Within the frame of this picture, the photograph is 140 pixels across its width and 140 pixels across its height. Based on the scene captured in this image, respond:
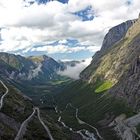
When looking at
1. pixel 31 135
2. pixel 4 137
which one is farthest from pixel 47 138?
pixel 4 137

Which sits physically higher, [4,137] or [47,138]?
[4,137]

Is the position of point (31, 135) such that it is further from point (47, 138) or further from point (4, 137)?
point (4, 137)

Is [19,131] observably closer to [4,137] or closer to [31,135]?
[31,135]

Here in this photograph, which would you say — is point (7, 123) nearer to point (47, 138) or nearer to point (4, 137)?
point (47, 138)

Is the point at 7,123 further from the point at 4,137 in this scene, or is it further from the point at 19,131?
the point at 4,137

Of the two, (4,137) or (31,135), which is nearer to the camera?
(4,137)

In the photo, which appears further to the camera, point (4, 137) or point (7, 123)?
point (7, 123)

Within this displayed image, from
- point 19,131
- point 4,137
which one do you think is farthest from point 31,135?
point 4,137

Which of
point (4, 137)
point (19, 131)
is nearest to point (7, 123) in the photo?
point (19, 131)
